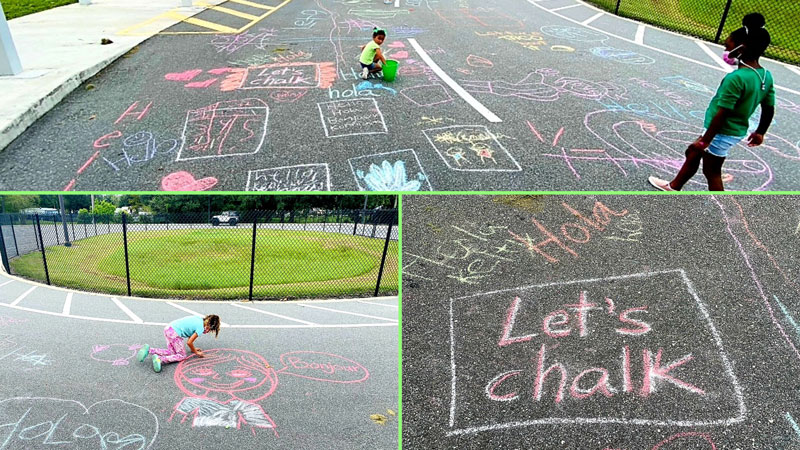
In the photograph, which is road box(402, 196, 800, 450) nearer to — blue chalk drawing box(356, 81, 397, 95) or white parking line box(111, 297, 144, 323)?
blue chalk drawing box(356, 81, 397, 95)

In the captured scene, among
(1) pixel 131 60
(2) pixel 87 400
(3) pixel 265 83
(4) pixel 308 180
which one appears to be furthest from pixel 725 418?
(1) pixel 131 60

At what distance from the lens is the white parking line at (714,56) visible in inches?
319

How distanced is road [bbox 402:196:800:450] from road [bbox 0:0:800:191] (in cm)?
41

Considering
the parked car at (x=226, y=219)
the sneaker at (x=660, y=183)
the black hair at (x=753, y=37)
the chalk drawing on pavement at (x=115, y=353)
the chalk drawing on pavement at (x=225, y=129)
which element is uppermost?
the black hair at (x=753, y=37)

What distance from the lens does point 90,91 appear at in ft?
22.0

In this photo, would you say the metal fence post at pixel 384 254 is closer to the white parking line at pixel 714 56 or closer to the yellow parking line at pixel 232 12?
the white parking line at pixel 714 56

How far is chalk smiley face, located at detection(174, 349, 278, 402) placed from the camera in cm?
484

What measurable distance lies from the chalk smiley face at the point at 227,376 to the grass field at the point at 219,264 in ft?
5.53

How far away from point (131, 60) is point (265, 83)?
268cm

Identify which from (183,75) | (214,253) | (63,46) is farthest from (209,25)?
(214,253)

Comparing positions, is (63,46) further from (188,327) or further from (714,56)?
(714,56)

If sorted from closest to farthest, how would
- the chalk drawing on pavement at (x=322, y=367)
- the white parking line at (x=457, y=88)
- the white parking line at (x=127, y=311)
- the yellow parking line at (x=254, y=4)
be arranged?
the chalk drawing on pavement at (x=322, y=367), the white parking line at (x=457, y=88), the white parking line at (x=127, y=311), the yellow parking line at (x=254, y=4)

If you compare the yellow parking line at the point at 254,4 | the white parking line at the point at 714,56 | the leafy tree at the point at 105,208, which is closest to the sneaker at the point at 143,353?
the leafy tree at the point at 105,208

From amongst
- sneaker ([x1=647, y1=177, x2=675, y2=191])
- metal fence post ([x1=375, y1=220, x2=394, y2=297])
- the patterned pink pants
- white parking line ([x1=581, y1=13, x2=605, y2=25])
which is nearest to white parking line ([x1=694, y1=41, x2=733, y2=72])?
white parking line ([x1=581, y1=13, x2=605, y2=25])
